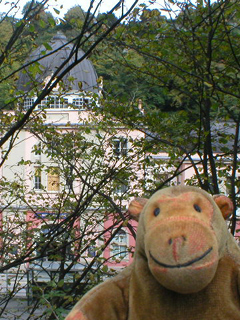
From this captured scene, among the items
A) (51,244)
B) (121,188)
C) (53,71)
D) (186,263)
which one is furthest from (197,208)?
(53,71)

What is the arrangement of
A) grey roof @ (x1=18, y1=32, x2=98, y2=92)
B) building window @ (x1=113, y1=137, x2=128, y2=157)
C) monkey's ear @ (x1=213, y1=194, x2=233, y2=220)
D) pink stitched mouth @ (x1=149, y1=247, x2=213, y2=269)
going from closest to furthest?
1. pink stitched mouth @ (x1=149, y1=247, x2=213, y2=269)
2. monkey's ear @ (x1=213, y1=194, x2=233, y2=220)
3. grey roof @ (x1=18, y1=32, x2=98, y2=92)
4. building window @ (x1=113, y1=137, x2=128, y2=157)

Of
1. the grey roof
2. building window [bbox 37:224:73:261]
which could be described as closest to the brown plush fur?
the grey roof

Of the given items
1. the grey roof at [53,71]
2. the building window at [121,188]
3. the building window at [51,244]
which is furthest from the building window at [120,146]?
the building window at [51,244]

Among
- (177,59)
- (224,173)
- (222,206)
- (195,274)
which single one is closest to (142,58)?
(177,59)

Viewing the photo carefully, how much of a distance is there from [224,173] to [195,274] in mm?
4459

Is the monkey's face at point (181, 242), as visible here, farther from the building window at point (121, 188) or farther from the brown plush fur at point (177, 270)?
the building window at point (121, 188)

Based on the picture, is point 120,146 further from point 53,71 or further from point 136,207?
point 136,207

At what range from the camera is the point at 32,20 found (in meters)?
5.04

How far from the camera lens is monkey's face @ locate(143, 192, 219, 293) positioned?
73.4 inches

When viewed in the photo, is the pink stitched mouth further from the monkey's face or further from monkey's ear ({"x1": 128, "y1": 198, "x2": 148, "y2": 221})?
monkey's ear ({"x1": 128, "y1": 198, "x2": 148, "y2": 221})

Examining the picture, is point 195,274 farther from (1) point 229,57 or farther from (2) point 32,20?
(1) point 229,57

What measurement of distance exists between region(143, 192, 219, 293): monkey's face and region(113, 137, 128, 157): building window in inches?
195

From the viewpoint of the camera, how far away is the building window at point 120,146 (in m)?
7.14

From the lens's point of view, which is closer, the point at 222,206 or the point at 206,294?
the point at 206,294
